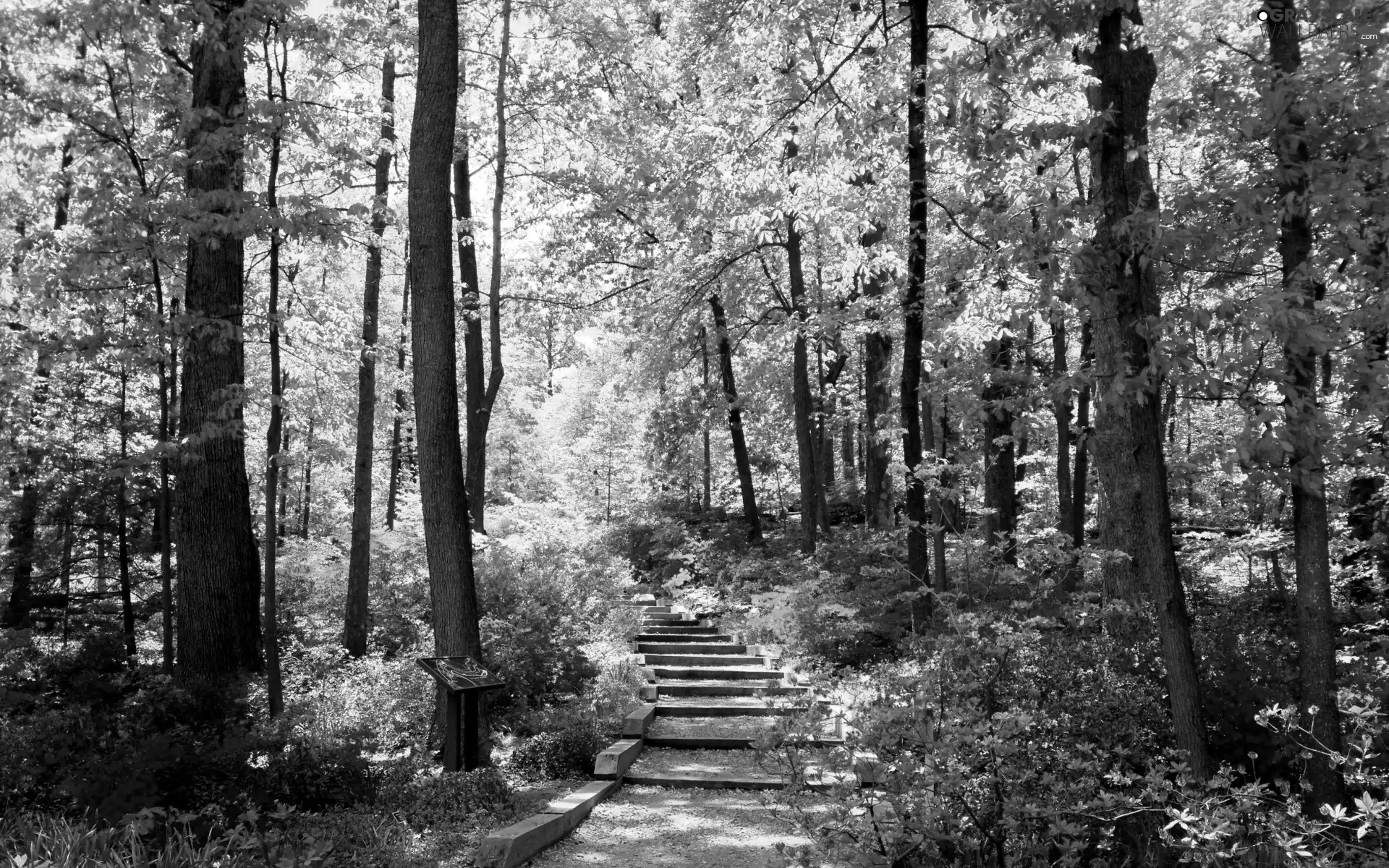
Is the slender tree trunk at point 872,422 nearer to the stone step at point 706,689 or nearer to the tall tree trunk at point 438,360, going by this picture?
the stone step at point 706,689

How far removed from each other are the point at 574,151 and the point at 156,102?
750 centimetres

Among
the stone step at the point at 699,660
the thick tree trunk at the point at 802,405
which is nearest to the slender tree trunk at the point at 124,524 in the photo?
the stone step at the point at 699,660

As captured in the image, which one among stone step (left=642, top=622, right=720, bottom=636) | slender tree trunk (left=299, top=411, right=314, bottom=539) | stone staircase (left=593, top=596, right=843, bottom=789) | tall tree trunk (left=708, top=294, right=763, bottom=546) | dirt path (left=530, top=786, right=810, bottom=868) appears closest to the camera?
dirt path (left=530, top=786, right=810, bottom=868)

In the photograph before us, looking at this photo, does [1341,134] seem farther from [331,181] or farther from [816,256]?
[816,256]

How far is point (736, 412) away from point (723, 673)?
30.1ft

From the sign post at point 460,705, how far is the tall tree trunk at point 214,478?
413 cm

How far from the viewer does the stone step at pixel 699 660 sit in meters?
12.2

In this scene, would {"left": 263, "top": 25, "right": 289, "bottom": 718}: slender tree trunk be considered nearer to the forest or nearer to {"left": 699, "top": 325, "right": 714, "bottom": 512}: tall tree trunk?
the forest

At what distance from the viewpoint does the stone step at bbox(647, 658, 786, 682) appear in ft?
37.1

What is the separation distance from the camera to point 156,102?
9656 mm

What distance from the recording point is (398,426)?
30.7 metres

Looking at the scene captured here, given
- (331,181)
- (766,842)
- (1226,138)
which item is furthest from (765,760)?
(331,181)

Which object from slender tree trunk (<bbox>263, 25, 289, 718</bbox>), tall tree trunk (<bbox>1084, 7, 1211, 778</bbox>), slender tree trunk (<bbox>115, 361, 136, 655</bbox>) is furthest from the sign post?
slender tree trunk (<bbox>115, 361, 136, 655</bbox>)

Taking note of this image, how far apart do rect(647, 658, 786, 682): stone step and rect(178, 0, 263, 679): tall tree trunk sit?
493cm
